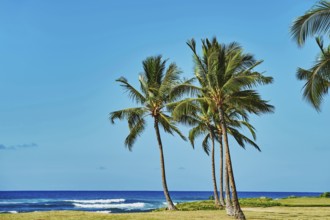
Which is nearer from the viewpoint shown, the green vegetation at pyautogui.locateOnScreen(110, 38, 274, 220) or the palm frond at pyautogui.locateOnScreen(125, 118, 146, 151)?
the green vegetation at pyautogui.locateOnScreen(110, 38, 274, 220)

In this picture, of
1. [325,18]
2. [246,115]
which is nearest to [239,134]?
[246,115]

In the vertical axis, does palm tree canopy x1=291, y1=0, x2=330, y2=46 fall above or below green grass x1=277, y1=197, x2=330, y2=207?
above

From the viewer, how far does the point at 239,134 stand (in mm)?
34250

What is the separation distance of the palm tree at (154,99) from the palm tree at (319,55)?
10.4 metres

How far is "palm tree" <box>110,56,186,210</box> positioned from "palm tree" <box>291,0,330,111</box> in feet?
34.2

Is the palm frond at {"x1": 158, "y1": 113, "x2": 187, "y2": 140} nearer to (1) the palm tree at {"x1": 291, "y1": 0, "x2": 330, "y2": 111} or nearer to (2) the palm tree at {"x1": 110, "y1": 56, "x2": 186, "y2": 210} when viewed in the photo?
(2) the palm tree at {"x1": 110, "y1": 56, "x2": 186, "y2": 210}

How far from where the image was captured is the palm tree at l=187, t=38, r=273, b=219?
23072mm

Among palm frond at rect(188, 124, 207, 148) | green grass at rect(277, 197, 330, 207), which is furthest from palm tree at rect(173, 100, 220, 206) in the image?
green grass at rect(277, 197, 330, 207)

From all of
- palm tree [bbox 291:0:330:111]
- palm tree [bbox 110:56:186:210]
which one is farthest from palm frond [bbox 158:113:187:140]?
palm tree [bbox 291:0:330:111]

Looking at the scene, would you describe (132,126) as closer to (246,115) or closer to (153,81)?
(153,81)

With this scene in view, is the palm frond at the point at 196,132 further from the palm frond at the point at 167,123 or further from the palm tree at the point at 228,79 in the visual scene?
the palm tree at the point at 228,79

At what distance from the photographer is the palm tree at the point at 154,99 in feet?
105

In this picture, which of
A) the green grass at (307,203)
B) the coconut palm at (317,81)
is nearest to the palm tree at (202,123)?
the green grass at (307,203)

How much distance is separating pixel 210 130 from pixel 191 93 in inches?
409
